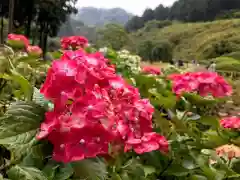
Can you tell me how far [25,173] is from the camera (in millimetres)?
707

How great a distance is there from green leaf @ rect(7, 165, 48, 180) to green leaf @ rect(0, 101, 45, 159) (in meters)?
0.03

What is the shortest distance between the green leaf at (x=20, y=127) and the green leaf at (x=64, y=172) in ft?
0.21

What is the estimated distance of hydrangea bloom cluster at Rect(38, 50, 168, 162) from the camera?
0.69 metres

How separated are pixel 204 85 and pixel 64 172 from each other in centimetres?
101

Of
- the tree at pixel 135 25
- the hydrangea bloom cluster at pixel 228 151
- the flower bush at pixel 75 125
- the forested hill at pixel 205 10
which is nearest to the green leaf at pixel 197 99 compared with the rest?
the hydrangea bloom cluster at pixel 228 151

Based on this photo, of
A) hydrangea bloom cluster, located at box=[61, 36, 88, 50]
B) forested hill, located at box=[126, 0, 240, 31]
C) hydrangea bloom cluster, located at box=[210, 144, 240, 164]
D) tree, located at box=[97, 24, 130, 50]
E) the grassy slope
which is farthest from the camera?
forested hill, located at box=[126, 0, 240, 31]

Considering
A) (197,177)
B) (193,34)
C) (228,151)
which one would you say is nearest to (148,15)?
(193,34)

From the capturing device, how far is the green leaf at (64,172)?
71 centimetres

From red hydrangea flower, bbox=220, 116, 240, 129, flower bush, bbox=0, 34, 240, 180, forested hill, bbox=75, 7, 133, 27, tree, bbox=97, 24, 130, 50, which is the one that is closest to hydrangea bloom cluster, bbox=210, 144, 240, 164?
red hydrangea flower, bbox=220, 116, 240, 129

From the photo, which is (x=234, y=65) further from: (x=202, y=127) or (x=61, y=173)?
(x=202, y=127)

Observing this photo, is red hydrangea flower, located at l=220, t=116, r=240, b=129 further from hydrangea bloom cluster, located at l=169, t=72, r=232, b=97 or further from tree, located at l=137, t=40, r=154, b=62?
tree, located at l=137, t=40, r=154, b=62

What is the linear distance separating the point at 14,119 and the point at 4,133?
3 cm

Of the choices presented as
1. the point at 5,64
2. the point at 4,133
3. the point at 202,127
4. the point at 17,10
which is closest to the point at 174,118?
the point at 5,64

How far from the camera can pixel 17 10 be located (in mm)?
19406
